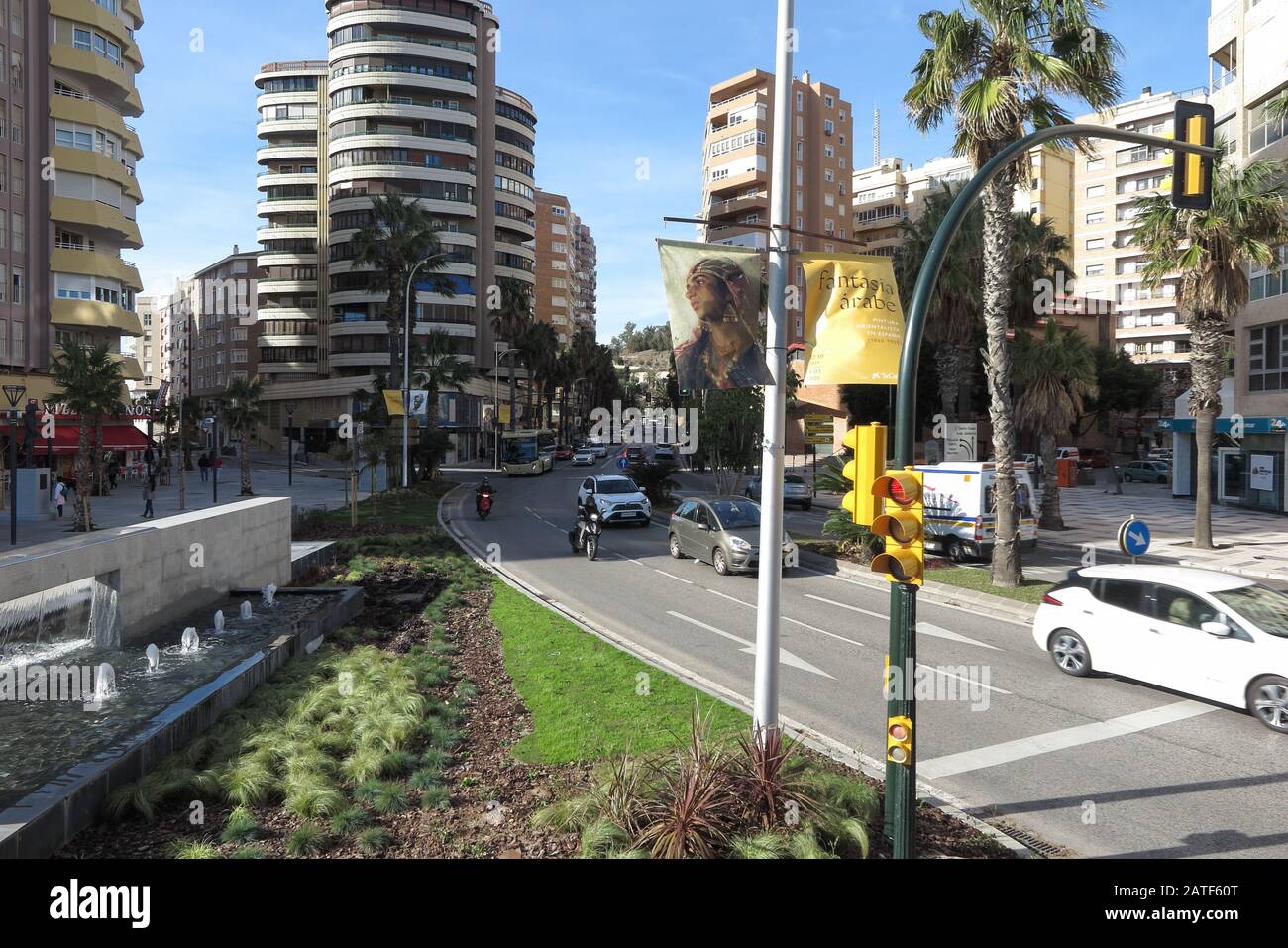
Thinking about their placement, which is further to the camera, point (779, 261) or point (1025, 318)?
point (1025, 318)

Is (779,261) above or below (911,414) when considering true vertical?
above

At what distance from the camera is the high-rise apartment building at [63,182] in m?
39.6

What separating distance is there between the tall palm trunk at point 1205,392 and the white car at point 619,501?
16.1 metres

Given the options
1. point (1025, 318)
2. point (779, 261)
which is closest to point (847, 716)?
point (779, 261)

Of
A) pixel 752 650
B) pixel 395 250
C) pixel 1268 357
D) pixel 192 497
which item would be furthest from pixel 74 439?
pixel 1268 357

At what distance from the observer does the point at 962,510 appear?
2183 cm

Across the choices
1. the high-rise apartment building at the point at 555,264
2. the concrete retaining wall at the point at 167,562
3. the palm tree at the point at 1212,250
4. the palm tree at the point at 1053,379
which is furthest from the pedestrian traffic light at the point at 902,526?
the high-rise apartment building at the point at 555,264

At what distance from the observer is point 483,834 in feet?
21.0

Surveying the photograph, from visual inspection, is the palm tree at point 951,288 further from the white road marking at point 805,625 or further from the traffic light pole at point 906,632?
the traffic light pole at point 906,632

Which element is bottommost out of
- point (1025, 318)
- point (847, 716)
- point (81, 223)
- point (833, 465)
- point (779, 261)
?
point (847, 716)

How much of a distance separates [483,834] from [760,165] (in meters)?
72.0

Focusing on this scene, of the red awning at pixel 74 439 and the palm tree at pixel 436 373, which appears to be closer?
the red awning at pixel 74 439
